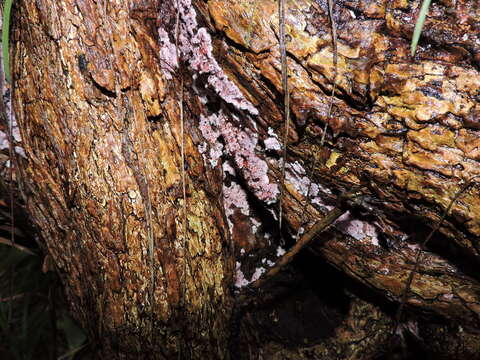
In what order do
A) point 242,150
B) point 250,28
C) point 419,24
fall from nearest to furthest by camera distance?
point 419,24 < point 250,28 < point 242,150

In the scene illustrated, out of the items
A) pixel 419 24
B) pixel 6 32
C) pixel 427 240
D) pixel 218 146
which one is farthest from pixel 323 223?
pixel 6 32

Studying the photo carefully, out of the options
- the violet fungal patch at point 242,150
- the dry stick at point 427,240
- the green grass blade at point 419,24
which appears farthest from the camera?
the violet fungal patch at point 242,150

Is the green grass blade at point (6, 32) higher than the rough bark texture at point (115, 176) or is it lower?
higher

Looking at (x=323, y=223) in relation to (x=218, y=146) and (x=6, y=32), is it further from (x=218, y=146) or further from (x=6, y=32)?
(x=6, y=32)

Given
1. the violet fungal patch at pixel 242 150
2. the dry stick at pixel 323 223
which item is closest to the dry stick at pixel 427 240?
the dry stick at pixel 323 223

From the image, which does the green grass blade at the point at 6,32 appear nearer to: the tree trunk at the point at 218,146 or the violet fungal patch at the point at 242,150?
the tree trunk at the point at 218,146

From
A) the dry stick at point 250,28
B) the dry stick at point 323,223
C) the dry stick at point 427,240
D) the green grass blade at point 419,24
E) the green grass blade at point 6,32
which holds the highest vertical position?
the green grass blade at point 6,32

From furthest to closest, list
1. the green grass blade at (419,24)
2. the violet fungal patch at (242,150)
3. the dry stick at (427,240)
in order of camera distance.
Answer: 1. the violet fungal patch at (242,150)
2. the dry stick at (427,240)
3. the green grass blade at (419,24)

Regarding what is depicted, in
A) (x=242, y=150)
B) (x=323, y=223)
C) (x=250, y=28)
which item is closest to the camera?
(x=250, y=28)
